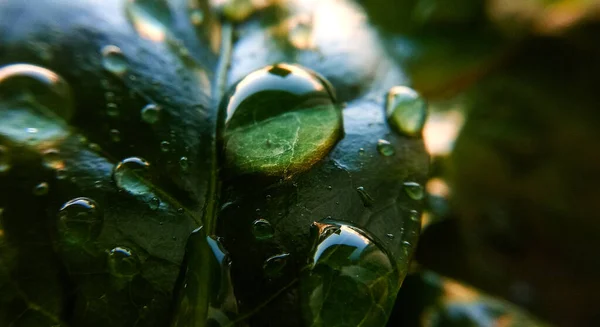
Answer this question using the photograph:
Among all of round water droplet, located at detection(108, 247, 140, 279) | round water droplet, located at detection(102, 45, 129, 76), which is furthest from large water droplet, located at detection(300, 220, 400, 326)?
round water droplet, located at detection(102, 45, 129, 76)

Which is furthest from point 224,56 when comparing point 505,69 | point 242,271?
point 505,69

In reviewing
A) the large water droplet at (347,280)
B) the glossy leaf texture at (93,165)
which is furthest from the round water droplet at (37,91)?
the large water droplet at (347,280)

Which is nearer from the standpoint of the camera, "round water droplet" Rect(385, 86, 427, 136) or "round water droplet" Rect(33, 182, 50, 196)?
"round water droplet" Rect(33, 182, 50, 196)

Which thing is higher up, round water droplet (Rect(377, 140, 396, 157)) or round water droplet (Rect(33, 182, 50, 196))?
round water droplet (Rect(377, 140, 396, 157))

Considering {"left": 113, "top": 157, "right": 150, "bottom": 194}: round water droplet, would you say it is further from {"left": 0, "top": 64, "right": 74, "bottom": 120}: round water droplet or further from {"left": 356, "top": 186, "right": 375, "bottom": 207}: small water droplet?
{"left": 356, "top": 186, "right": 375, "bottom": 207}: small water droplet

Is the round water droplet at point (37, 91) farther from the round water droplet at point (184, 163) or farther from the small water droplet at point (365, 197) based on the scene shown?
the small water droplet at point (365, 197)

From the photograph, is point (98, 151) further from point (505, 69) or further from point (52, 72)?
point (505, 69)

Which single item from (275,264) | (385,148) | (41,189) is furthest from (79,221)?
(385,148)
